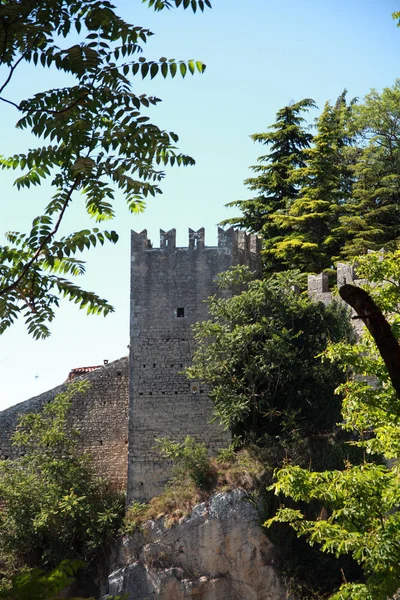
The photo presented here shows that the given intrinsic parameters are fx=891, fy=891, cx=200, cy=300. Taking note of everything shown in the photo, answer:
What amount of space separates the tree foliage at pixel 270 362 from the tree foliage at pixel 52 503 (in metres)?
3.95

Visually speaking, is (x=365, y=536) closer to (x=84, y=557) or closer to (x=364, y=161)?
(x=84, y=557)

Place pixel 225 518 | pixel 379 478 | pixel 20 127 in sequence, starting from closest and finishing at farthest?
pixel 20 127, pixel 379 478, pixel 225 518

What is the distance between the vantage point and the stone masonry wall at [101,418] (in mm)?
25078

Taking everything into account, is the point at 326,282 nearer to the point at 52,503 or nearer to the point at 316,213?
the point at 316,213

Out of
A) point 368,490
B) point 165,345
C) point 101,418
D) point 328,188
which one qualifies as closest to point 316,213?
point 328,188

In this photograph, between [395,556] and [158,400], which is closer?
[395,556]

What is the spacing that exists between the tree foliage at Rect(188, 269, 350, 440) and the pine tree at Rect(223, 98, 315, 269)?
6601 mm

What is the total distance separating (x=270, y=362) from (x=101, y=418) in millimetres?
5791

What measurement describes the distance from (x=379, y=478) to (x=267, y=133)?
19.3m

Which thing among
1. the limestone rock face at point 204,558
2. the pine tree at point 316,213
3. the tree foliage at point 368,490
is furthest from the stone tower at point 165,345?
the tree foliage at point 368,490

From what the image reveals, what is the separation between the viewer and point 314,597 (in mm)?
20359

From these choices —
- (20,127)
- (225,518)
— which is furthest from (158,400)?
(20,127)

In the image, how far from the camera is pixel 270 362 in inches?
881

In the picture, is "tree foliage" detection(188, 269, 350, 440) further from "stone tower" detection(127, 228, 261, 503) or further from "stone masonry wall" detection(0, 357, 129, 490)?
"stone masonry wall" detection(0, 357, 129, 490)
